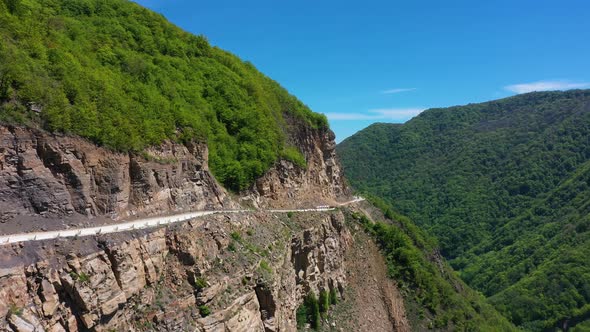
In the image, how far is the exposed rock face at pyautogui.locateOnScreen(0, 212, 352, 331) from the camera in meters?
15.0

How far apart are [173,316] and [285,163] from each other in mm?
25589

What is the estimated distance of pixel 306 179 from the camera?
48250 mm

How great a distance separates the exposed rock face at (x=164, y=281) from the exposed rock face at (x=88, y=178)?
3.27 meters

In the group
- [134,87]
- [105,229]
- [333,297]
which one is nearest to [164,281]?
[105,229]

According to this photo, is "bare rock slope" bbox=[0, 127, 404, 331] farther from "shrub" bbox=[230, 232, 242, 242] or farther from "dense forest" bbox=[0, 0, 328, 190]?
"dense forest" bbox=[0, 0, 328, 190]

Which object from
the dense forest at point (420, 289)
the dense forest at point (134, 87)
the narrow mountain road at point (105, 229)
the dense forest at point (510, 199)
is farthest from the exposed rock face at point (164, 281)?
the dense forest at point (510, 199)

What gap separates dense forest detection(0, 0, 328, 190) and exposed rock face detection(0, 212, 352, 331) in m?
6.84

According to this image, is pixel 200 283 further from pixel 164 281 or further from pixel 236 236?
pixel 236 236

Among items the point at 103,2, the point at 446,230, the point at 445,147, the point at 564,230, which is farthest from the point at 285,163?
the point at 445,147

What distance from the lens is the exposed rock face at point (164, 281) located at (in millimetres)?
14969

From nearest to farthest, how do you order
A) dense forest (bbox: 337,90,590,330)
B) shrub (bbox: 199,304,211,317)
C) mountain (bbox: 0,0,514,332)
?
mountain (bbox: 0,0,514,332)
shrub (bbox: 199,304,211,317)
dense forest (bbox: 337,90,590,330)

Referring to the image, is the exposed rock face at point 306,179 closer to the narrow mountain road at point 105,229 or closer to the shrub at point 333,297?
the shrub at point 333,297

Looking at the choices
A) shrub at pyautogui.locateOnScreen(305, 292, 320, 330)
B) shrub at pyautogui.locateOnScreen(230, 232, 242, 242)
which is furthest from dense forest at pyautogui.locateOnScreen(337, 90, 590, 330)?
shrub at pyautogui.locateOnScreen(230, 232, 242, 242)

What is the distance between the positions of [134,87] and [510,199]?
145899 mm
